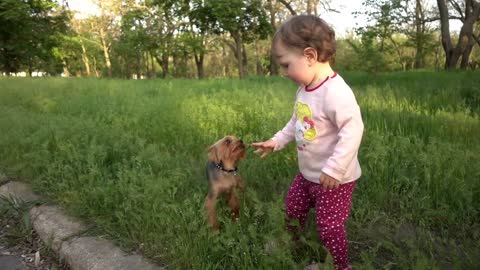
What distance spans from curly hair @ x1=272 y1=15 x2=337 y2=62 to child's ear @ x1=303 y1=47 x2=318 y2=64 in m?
0.02

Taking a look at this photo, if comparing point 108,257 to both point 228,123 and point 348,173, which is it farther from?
point 228,123

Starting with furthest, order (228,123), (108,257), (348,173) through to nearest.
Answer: (228,123) < (108,257) < (348,173)

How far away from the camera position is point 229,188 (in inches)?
123

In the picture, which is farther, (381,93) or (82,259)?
(381,93)

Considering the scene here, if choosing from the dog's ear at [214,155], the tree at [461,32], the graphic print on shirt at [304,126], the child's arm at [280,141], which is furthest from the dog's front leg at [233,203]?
the tree at [461,32]

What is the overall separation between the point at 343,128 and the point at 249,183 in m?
1.60

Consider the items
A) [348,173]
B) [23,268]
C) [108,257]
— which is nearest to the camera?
[348,173]

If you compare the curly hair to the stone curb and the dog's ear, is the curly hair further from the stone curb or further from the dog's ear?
the stone curb

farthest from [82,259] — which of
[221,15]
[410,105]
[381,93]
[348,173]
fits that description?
[221,15]

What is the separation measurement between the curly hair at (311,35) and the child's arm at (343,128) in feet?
0.76

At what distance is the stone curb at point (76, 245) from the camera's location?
2619 mm

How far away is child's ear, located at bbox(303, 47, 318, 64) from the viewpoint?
2.23 m

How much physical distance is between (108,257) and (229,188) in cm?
99

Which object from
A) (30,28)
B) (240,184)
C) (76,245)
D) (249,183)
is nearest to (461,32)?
(249,183)
